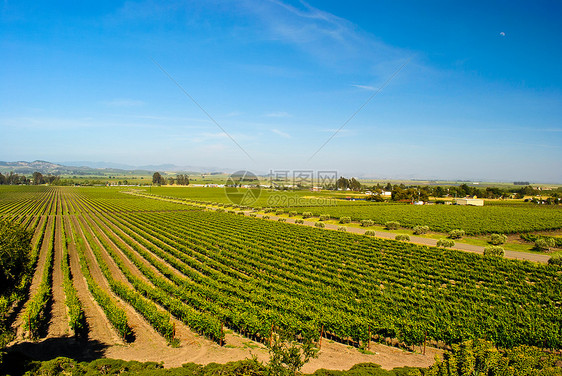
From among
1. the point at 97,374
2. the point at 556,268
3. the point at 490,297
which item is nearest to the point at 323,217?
the point at 556,268

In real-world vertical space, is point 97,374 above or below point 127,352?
above

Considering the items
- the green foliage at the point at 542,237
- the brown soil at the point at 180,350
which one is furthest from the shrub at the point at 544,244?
the brown soil at the point at 180,350

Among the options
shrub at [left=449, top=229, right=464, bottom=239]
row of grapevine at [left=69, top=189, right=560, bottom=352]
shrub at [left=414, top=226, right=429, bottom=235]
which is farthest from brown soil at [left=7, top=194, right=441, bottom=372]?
shrub at [left=414, top=226, right=429, bottom=235]

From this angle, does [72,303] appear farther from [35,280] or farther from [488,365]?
[488,365]

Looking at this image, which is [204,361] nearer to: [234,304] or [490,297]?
[234,304]

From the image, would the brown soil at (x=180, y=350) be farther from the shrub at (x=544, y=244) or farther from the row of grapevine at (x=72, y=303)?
the shrub at (x=544, y=244)

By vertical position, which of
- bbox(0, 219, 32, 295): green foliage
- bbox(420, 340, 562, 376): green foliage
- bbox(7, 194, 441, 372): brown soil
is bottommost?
bbox(7, 194, 441, 372): brown soil

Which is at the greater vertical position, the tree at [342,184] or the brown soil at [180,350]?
the tree at [342,184]

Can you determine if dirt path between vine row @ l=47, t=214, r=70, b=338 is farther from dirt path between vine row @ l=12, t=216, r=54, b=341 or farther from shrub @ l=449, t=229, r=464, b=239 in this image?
shrub @ l=449, t=229, r=464, b=239
